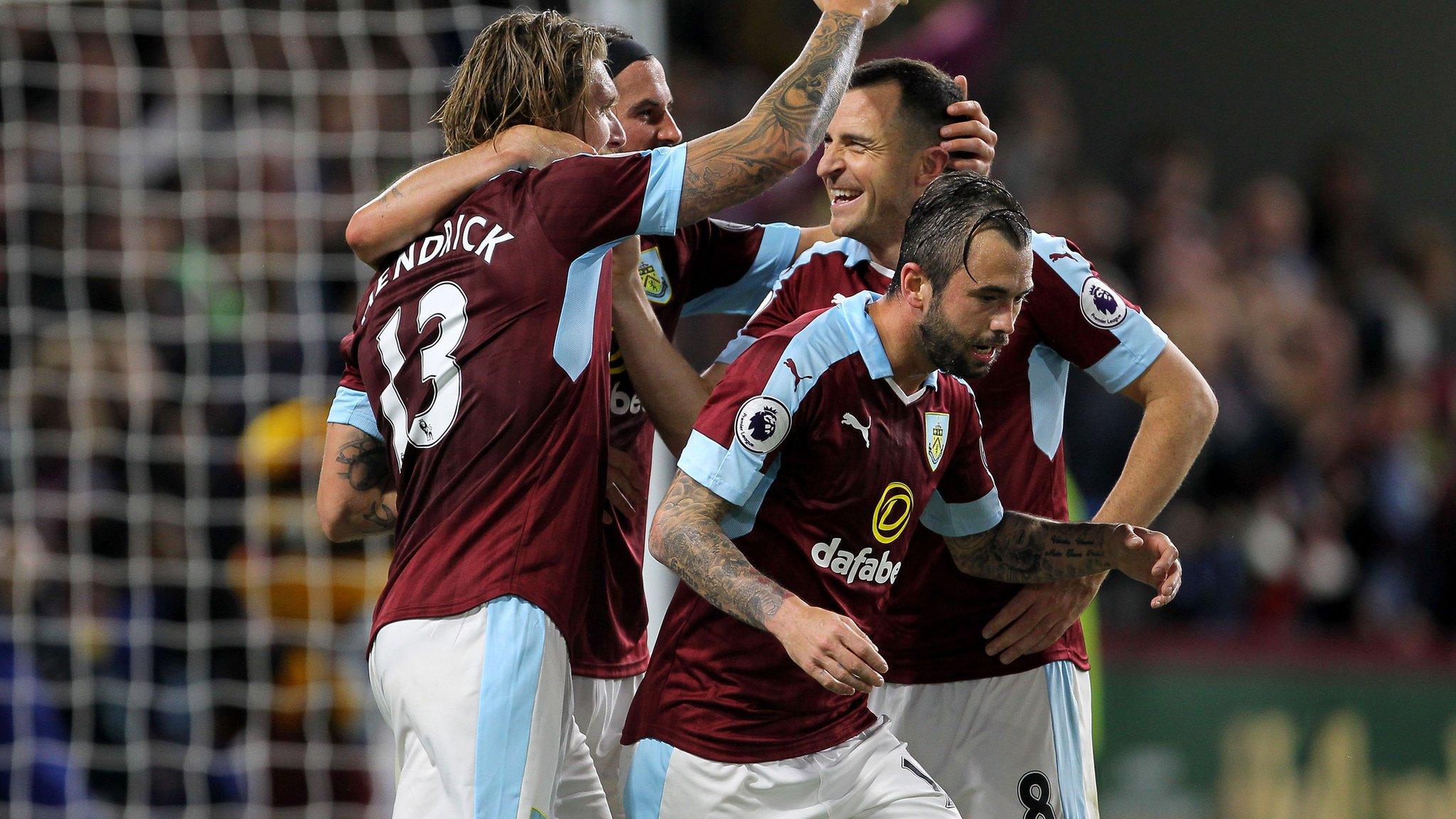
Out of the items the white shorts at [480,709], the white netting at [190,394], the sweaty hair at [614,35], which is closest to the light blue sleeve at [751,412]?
the white shorts at [480,709]

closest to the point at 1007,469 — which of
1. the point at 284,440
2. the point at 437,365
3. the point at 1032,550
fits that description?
the point at 1032,550

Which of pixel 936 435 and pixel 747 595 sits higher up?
pixel 936 435

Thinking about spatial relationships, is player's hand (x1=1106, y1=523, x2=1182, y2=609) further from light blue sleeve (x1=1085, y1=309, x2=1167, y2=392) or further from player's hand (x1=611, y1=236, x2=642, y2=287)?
player's hand (x1=611, y1=236, x2=642, y2=287)

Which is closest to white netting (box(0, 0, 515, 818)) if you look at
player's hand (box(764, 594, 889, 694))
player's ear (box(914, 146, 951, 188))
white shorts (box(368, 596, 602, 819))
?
player's ear (box(914, 146, 951, 188))

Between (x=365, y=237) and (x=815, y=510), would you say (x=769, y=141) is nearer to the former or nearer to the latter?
(x=815, y=510)

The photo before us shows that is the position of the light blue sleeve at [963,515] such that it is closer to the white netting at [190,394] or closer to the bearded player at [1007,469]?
the bearded player at [1007,469]

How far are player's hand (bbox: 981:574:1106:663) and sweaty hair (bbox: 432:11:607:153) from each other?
60.1 inches

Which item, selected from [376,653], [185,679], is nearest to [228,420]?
[185,679]

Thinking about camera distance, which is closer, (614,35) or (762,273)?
(614,35)

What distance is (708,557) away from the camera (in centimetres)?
292

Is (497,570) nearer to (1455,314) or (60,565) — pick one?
(60,565)

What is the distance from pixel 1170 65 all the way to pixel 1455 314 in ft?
10.0

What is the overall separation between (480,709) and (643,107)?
5.57 ft

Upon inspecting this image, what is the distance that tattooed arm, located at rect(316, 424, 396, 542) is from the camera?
11.8ft
